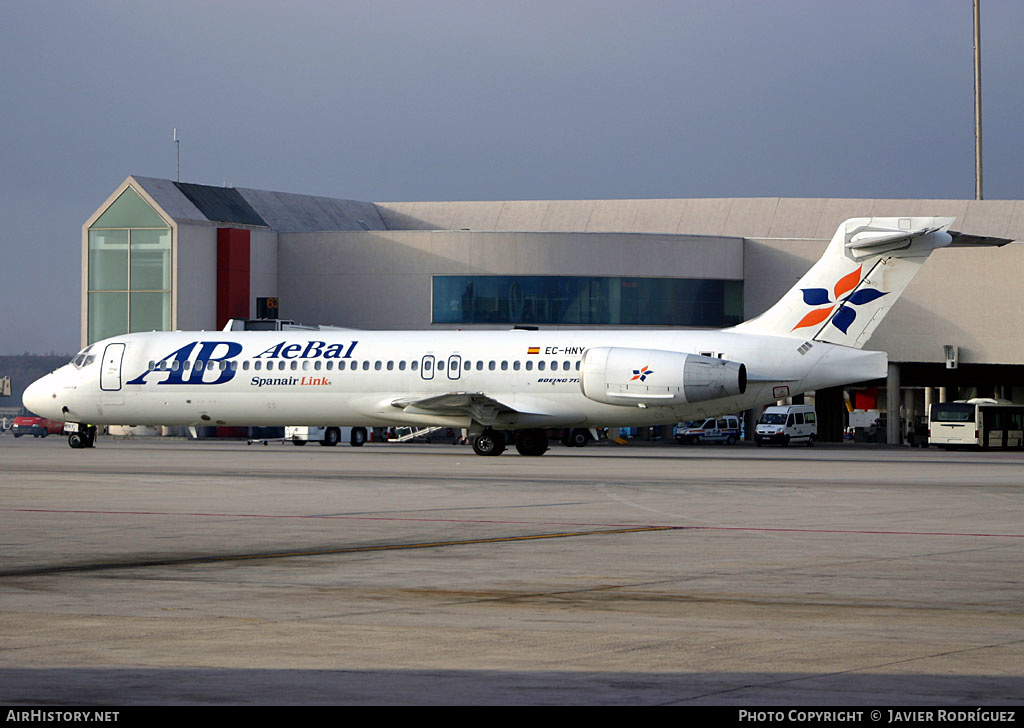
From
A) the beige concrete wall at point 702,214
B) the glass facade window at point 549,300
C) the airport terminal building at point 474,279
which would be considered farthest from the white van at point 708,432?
the beige concrete wall at point 702,214

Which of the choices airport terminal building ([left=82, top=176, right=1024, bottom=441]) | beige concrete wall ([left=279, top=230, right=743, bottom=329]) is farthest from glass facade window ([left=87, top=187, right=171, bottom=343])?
beige concrete wall ([left=279, top=230, right=743, bottom=329])

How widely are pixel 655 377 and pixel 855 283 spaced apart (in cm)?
635

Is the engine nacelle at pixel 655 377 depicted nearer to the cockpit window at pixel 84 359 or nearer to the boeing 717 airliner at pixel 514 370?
the boeing 717 airliner at pixel 514 370

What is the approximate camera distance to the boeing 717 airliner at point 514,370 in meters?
40.7

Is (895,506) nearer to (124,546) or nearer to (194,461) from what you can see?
(124,546)

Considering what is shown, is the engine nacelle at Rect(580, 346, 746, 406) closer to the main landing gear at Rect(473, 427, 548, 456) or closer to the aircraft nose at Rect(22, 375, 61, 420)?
the main landing gear at Rect(473, 427, 548, 456)

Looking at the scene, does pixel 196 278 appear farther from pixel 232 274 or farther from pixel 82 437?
pixel 82 437

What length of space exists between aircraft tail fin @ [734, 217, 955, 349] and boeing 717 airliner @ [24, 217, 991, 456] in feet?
0.13

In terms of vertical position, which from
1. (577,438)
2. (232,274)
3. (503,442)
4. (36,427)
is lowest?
(36,427)

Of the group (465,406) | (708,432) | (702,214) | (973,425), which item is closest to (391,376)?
(465,406)

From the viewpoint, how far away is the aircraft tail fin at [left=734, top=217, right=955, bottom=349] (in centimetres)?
→ 4031

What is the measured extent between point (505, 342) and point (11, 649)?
3415cm

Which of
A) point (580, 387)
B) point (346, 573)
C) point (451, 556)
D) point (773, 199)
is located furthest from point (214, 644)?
point (773, 199)

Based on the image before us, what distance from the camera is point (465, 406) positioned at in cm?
4309
